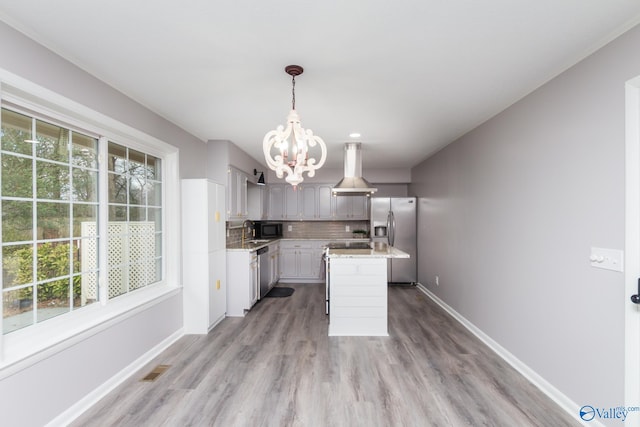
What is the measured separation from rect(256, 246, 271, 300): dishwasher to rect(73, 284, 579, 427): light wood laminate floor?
119cm

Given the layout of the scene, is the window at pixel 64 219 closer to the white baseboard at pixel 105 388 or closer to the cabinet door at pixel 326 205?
the white baseboard at pixel 105 388

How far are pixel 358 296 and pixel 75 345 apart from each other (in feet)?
8.55

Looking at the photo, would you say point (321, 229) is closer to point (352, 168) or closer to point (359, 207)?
point (359, 207)

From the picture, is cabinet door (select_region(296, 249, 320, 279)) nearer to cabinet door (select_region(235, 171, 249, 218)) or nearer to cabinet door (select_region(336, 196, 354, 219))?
cabinet door (select_region(336, 196, 354, 219))

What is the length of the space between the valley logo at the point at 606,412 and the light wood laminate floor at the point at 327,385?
10 cm

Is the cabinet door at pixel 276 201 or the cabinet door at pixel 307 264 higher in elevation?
the cabinet door at pixel 276 201

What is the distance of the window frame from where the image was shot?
1.81 m

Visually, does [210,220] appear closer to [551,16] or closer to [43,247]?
[43,247]

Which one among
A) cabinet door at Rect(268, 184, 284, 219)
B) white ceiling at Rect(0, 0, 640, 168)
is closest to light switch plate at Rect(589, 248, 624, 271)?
white ceiling at Rect(0, 0, 640, 168)

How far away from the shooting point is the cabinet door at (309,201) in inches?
261

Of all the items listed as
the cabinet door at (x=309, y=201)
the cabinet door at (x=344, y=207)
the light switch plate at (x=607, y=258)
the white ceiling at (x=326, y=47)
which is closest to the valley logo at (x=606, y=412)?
the light switch plate at (x=607, y=258)

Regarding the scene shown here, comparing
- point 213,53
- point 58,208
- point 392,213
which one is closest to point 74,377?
point 58,208

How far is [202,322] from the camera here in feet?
11.9

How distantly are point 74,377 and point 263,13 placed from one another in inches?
104
